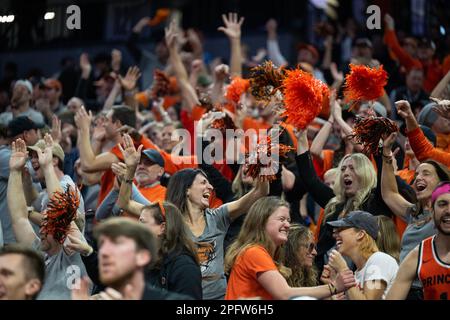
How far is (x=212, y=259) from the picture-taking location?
729 centimetres

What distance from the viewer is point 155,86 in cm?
1205

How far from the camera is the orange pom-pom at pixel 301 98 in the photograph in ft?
26.2

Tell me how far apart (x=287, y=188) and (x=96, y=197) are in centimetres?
199

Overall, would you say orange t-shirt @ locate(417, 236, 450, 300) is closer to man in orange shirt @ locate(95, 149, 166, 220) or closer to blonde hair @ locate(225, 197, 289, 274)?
blonde hair @ locate(225, 197, 289, 274)

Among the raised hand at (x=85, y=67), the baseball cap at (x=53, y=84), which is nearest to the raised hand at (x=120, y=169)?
the baseball cap at (x=53, y=84)

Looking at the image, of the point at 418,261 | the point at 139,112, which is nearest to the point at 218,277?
the point at 418,261

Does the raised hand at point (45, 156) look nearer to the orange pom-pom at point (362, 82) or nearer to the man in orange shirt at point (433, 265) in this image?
the orange pom-pom at point (362, 82)

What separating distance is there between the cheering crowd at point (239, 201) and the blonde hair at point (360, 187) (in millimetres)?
13

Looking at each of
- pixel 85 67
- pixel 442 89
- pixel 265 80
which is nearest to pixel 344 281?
pixel 265 80

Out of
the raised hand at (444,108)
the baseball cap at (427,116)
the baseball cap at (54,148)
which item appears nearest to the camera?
the raised hand at (444,108)

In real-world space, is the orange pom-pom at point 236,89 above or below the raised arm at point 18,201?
above

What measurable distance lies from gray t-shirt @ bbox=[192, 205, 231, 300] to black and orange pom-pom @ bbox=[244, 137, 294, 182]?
491 mm

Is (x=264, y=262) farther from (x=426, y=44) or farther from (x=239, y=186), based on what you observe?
(x=426, y=44)

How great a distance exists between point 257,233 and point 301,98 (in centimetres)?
157
